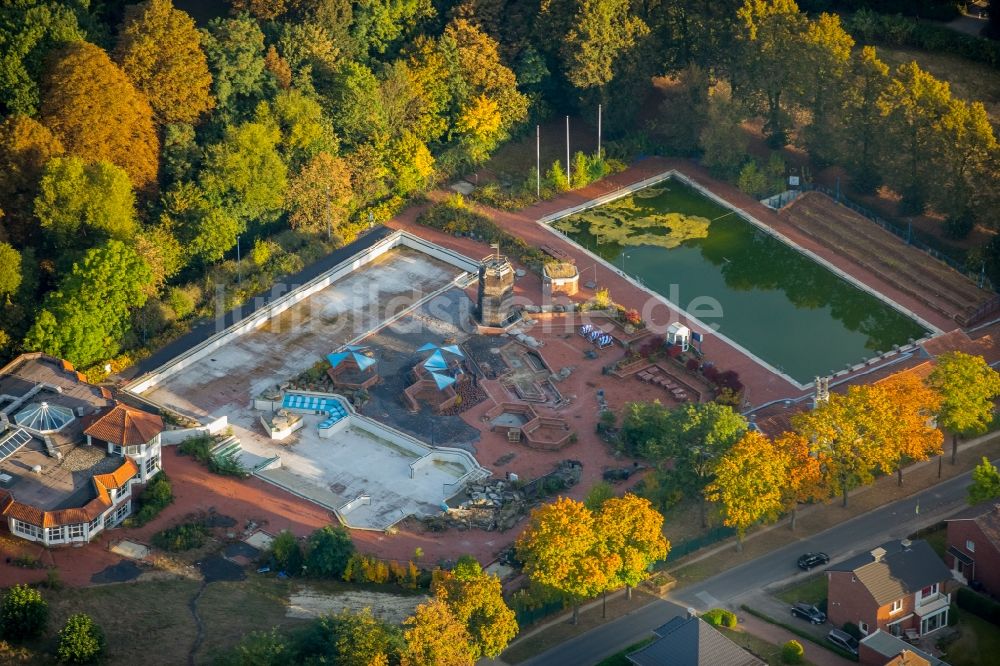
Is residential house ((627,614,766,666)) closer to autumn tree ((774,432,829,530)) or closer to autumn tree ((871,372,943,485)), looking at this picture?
autumn tree ((774,432,829,530))

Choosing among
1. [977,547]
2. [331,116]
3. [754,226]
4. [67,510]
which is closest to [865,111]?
[754,226]

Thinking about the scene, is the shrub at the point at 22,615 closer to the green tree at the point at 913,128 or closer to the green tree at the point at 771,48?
the green tree at the point at 913,128

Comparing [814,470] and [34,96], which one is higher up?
[34,96]

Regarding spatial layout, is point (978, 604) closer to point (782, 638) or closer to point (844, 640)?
point (844, 640)

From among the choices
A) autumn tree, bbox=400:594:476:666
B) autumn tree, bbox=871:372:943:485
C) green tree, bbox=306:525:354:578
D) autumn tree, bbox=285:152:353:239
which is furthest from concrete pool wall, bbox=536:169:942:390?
autumn tree, bbox=400:594:476:666

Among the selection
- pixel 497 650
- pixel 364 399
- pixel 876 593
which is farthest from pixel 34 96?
pixel 876 593

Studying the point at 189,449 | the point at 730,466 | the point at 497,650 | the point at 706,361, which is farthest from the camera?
the point at 706,361

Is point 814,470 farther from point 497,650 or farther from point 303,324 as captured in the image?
point 303,324
